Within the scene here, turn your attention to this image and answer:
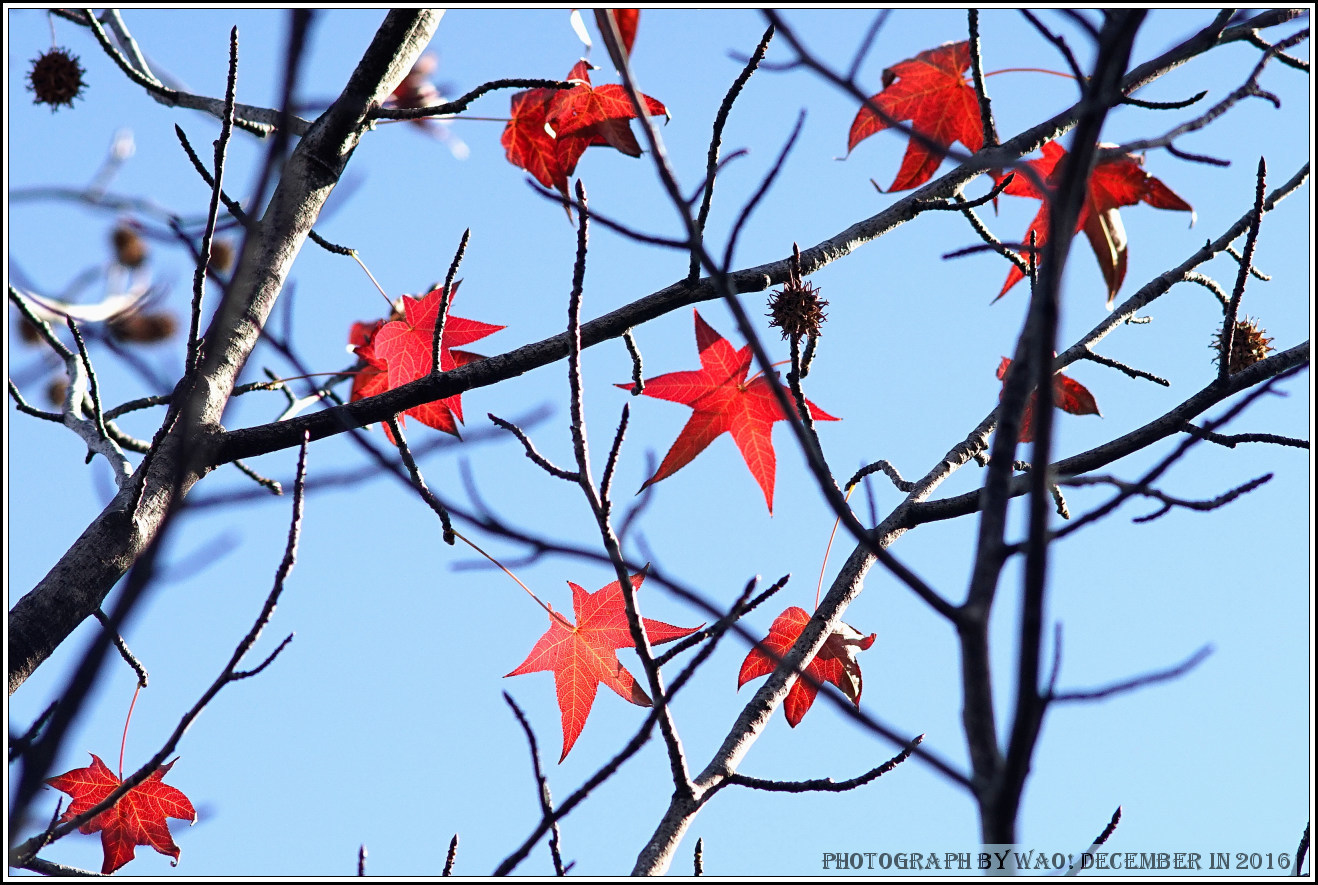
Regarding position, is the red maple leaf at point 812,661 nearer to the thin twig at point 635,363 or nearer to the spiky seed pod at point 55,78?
the thin twig at point 635,363

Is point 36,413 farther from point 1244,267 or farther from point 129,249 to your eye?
point 129,249

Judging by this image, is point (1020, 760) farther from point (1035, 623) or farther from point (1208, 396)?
point (1208, 396)

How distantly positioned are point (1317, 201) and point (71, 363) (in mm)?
2649

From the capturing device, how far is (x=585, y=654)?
1684mm

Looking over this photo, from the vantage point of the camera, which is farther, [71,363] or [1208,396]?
[71,363]

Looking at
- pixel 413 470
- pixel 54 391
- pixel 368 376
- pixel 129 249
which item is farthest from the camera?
pixel 129 249

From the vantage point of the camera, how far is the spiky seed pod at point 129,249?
5.92 meters

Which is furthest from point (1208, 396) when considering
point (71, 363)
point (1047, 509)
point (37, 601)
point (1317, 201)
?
point (71, 363)

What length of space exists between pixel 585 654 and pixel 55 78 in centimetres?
284

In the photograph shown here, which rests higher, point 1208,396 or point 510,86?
point 510,86

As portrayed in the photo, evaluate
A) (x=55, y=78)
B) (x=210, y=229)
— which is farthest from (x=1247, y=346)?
(x=55, y=78)

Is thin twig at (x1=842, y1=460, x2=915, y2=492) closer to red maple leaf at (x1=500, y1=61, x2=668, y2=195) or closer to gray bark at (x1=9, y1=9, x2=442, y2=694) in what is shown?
red maple leaf at (x1=500, y1=61, x2=668, y2=195)

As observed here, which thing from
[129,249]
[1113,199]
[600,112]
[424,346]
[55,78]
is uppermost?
[129,249]

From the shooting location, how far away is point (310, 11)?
415mm
